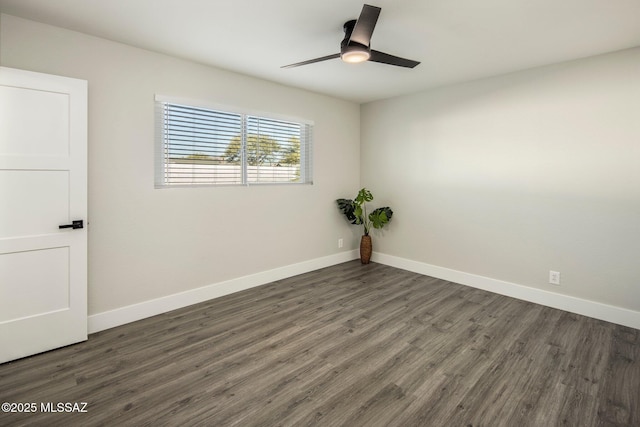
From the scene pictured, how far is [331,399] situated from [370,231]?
3.48m

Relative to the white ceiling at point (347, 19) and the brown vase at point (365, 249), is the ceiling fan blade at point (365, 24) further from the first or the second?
the brown vase at point (365, 249)

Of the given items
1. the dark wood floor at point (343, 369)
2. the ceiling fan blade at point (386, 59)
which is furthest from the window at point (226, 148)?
the ceiling fan blade at point (386, 59)

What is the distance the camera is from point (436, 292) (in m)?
3.76

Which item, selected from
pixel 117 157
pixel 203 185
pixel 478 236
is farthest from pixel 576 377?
pixel 117 157

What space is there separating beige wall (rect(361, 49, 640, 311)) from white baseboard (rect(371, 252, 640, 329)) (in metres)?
0.06

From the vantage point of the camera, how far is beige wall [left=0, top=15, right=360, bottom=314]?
2.64 meters

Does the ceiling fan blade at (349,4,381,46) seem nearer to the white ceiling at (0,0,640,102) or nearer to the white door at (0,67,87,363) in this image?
the white ceiling at (0,0,640,102)

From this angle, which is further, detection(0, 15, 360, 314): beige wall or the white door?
detection(0, 15, 360, 314): beige wall

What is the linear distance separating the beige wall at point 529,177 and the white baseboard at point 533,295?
2.4 inches

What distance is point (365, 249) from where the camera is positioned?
4.90 m

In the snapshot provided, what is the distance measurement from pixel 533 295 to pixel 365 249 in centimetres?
224

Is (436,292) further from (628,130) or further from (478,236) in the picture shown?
(628,130)

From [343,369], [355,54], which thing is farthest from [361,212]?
[343,369]

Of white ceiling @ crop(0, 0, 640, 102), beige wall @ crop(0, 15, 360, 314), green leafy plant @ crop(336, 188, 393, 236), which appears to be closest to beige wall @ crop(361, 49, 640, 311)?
green leafy plant @ crop(336, 188, 393, 236)
